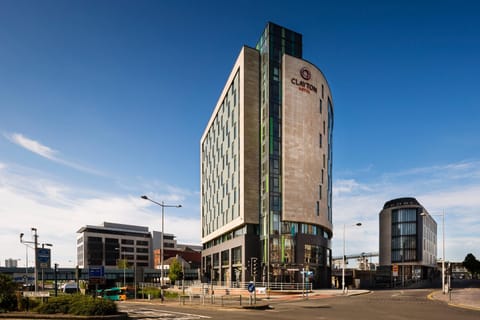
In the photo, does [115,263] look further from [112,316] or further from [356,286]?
[112,316]

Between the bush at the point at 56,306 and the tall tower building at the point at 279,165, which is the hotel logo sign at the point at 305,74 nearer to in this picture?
the tall tower building at the point at 279,165

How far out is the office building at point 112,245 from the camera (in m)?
143

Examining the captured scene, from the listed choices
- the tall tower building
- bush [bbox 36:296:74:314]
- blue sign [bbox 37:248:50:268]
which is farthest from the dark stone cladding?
bush [bbox 36:296:74:314]

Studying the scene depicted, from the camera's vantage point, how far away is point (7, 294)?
23672 mm

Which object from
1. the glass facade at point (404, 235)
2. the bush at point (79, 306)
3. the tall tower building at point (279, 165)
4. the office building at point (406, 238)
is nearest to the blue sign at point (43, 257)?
the bush at point (79, 306)

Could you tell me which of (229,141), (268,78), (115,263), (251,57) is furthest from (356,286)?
(115,263)

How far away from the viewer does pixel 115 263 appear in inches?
5881

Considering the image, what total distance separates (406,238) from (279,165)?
89962mm

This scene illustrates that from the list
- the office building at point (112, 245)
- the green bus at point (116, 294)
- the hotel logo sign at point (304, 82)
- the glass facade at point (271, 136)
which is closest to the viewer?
the green bus at point (116, 294)

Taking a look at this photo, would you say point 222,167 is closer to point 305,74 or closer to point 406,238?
point 305,74

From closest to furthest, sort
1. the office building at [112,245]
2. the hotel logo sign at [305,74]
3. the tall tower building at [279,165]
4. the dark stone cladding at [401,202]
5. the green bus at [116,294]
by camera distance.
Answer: the green bus at [116,294]
the tall tower building at [279,165]
the hotel logo sign at [305,74]
the dark stone cladding at [401,202]
the office building at [112,245]

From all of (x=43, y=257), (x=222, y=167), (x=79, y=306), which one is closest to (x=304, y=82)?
(x=222, y=167)

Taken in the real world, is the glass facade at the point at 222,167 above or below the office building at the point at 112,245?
above

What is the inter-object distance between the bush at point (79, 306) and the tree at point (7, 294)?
294 cm
